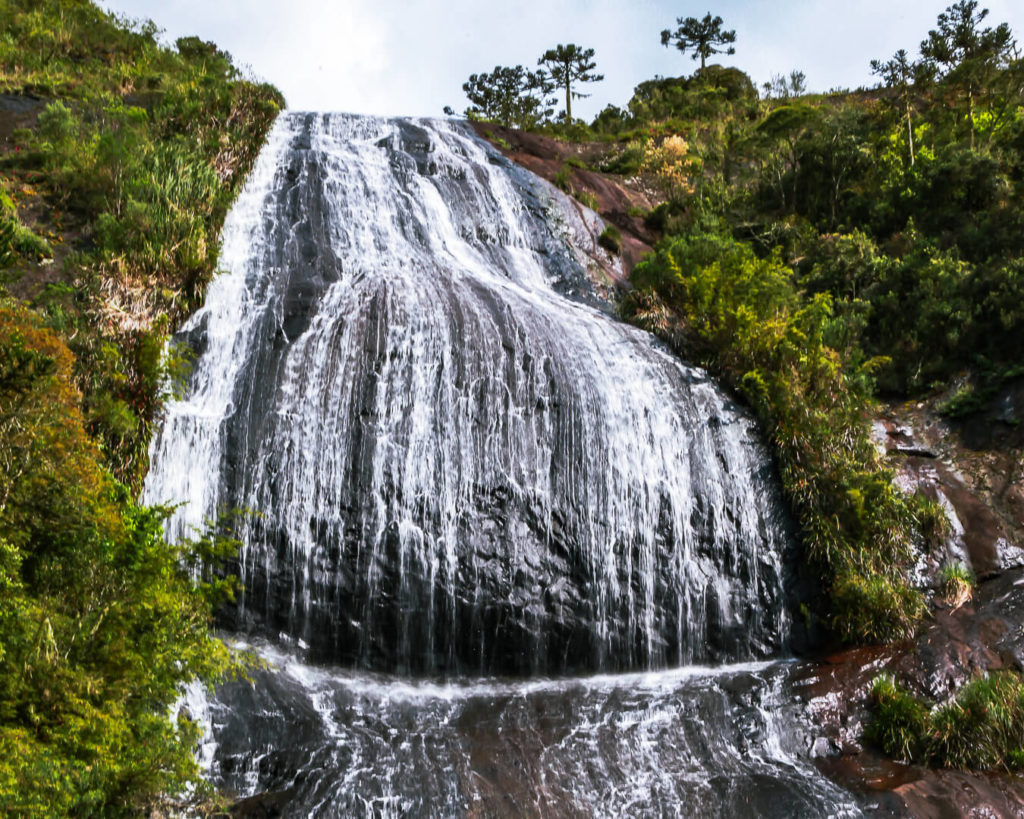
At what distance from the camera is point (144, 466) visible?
8.42m

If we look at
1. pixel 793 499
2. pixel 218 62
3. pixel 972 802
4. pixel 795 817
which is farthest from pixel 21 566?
pixel 218 62

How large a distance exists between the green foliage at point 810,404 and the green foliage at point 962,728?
1.39m

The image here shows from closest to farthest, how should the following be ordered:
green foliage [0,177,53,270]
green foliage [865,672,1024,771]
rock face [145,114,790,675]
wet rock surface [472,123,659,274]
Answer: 1. green foliage [865,672,1024,771]
2. rock face [145,114,790,675]
3. green foliage [0,177,53,270]
4. wet rock surface [472,123,659,274]

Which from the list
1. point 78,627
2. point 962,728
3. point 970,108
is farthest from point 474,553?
point 970,108

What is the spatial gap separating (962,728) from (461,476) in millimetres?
5936

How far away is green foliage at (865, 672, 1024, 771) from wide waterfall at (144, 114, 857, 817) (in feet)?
3.03

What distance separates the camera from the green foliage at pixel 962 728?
6945mm

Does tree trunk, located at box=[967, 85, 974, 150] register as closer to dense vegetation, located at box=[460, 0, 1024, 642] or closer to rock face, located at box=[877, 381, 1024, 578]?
dense vegetation, located at box=[460, 0, 1024, 642]

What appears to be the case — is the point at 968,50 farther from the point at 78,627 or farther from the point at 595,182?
the point at 78,627

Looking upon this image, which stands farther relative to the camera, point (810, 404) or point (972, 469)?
point (972, 469)

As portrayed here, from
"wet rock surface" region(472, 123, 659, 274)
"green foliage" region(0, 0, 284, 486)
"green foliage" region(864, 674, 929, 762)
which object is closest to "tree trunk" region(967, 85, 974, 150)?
"wet rock surface" region(472, 123, 659, 274)

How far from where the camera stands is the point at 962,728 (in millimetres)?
7133

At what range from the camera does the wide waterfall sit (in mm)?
A: 6617

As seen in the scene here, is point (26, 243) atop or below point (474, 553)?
atop
